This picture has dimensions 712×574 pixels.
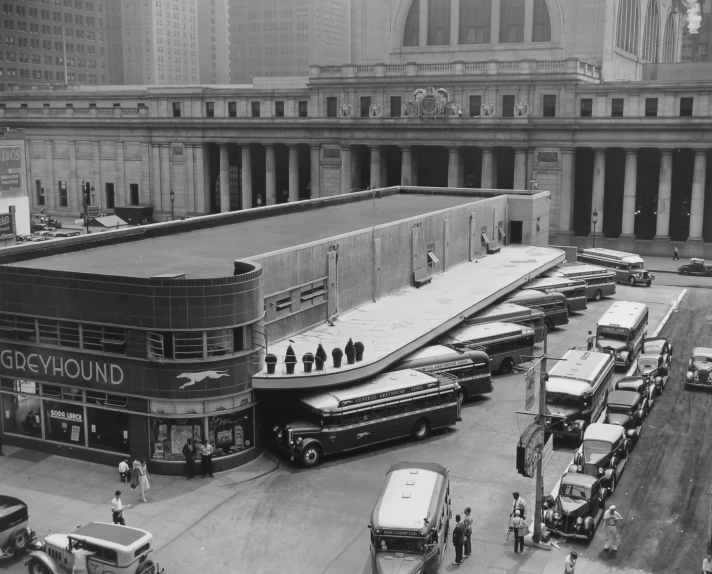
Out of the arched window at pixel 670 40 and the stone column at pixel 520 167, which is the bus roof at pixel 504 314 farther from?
the arched window at pixel 670 40

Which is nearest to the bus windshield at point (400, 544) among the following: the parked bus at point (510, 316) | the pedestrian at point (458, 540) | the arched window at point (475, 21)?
the pedestrian at point (458, 540)

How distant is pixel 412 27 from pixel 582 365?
76124 mm

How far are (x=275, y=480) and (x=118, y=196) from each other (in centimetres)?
9025

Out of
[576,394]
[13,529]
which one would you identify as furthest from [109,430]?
[576,394]

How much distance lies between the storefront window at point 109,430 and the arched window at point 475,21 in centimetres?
8052

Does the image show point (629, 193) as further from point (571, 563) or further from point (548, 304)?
point (571, 563)

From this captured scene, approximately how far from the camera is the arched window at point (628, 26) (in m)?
108

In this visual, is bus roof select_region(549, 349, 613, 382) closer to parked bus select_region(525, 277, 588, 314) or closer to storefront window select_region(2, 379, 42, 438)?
parked bus select_region(525, 277, 588, 314)

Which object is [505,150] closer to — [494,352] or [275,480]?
[494,352]

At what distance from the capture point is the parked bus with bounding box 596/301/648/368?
51.7 m

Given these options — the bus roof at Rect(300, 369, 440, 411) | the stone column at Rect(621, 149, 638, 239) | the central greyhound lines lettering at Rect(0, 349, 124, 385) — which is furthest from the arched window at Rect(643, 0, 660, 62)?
the central greyhound lines lettering at Rect(0, 349, 124, 385)

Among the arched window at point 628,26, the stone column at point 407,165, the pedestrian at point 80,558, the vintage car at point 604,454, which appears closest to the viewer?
the pedestrian at point 80,558

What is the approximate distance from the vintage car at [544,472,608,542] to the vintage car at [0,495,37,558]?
17530mm

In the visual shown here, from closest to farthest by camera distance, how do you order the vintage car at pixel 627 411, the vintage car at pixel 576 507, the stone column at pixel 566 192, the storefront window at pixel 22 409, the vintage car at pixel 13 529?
the vintage car at pixel 13 529
the vintage car at pixel 576 507
the storefront window at pixel 22 409
the vintage car at pixel 627 411
the stone column at pixel 566 192
